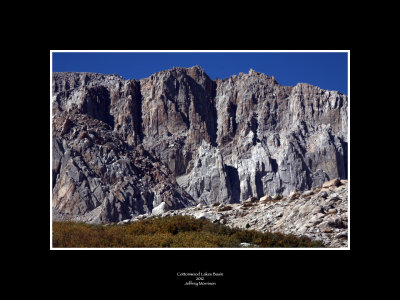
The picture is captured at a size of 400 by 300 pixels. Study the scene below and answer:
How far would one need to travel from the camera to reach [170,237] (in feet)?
52.2

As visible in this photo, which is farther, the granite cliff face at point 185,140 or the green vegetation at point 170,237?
the granite cliff face at point 185,140

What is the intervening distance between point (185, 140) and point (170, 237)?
94670 millimetres

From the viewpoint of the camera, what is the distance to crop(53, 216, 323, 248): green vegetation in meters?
15.4

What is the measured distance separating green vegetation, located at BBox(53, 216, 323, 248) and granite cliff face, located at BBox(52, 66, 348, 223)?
5206 cm

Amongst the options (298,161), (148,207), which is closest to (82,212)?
(148,207)

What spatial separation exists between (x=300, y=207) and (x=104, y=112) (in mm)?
97200

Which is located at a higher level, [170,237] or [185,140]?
[185,140]

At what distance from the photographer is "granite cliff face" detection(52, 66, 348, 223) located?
258 feet

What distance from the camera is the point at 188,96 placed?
119 meters

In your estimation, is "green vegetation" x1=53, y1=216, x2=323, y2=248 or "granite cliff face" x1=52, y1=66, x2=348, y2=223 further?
"granite cliff face" x1=52, y1=66, x2=348, y2=223

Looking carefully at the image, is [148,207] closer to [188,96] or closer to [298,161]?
[298,161]

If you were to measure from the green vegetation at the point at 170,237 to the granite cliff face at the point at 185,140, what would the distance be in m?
52.1

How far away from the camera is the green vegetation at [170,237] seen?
15.4 metres

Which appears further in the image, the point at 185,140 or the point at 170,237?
the point at 185,140
